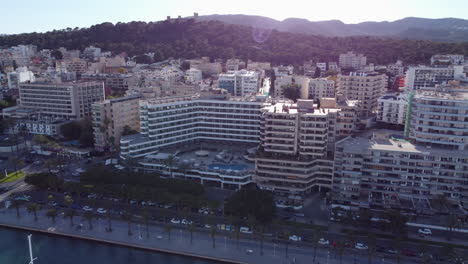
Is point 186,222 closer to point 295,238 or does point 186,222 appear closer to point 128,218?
point 128,218

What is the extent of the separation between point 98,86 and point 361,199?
66.5m

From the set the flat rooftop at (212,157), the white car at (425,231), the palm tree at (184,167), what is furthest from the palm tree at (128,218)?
the white car at (425,231)

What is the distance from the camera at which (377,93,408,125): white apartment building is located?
74531mm

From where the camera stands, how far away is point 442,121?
176 ft

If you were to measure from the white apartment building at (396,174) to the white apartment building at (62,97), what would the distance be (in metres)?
62.2

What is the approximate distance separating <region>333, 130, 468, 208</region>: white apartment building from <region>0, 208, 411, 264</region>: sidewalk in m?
11.6

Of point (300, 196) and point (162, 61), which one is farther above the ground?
point (162, 61)

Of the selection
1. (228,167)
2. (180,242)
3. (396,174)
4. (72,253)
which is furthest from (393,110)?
(72,253)

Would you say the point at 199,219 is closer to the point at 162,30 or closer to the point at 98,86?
the point at 98,86

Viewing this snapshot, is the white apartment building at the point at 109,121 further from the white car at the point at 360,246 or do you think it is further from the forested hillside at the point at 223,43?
the forested hillside at the point at 223,43

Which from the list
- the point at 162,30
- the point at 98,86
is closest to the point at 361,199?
the point at 98,86

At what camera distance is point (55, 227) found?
47.3 m

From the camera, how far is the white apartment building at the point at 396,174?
1902 inches

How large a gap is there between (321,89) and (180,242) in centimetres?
6371
